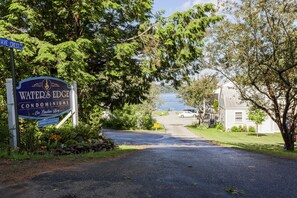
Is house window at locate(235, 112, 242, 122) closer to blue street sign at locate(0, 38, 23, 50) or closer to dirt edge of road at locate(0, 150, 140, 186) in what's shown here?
dirt edge of road at locate(0, 150, 140, 186)

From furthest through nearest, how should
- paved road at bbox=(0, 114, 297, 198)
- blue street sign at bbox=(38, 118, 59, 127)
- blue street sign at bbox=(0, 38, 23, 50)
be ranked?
1. blue street sign at bbox=(38, 118, 59, 127)
2. blue street sign at bbox=(0, 38, 23, 50)
3. paved road at bbox=(0, 114, 297, 198)

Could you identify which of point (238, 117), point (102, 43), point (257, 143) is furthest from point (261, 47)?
point (238, 117)

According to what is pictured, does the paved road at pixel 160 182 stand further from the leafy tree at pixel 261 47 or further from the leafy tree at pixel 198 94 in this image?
the leafy tree at pixel 198 94

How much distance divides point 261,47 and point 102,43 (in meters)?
8.51

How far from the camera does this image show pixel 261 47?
14969mm

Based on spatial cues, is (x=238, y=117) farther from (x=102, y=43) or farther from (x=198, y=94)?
(x=102, y=43)

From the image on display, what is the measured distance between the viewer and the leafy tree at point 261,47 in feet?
46.0

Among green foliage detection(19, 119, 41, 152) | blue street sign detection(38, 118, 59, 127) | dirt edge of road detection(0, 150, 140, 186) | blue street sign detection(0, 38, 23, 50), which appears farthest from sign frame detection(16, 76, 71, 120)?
dirt edge of road detection(0, 150, 140, 186)

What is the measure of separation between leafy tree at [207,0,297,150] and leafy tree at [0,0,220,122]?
137 inches

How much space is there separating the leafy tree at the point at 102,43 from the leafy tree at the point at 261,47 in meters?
3.47

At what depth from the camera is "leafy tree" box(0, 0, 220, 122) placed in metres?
10.5

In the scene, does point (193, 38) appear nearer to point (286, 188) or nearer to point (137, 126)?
point (286, 188)

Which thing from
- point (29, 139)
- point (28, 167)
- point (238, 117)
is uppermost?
point (29, 139)

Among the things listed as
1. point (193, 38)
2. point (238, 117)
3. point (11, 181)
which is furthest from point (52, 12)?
point (238, 117)
